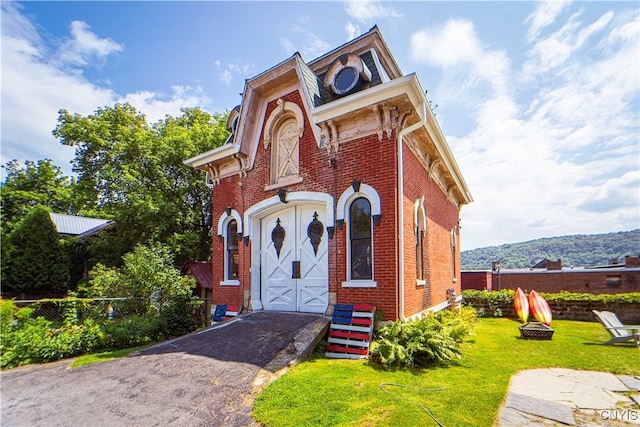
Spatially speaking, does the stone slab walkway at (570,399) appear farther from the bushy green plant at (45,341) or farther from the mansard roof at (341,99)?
the bushy green plant at (45,341)

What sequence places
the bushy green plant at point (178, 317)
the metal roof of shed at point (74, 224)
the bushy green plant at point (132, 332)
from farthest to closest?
1. the metal roof of shed at point (74, 224)
2. the bushy green plant at point (178, 317)
3. the bushy green plant at point (132, 332)

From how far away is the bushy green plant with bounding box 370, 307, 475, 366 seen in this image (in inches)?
233

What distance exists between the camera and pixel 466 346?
24.9ft

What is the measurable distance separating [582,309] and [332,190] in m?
12.0

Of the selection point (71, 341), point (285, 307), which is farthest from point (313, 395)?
point (71, 341)

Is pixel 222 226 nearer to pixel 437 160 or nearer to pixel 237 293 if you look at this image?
pixel 237 293

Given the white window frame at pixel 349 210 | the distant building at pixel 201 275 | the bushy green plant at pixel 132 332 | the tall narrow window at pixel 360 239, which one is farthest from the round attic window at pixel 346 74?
the distant building at pixel 201 275

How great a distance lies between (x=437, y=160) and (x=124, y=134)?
1734 cm

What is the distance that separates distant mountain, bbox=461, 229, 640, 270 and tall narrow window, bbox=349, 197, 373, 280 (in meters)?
66.1

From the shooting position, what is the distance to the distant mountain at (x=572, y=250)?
2987 inches

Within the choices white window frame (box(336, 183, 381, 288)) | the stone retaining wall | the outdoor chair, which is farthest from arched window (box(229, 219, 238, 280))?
the stone retaining wall

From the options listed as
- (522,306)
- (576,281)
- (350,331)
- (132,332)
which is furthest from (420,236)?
(576,281)

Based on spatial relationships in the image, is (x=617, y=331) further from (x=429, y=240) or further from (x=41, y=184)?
(x=41, y=184)

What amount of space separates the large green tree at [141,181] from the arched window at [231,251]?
7.92 metres
